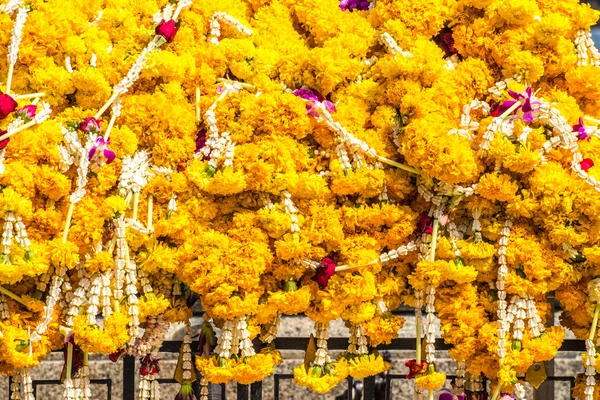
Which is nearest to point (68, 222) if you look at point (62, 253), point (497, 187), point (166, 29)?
point (62, 253)

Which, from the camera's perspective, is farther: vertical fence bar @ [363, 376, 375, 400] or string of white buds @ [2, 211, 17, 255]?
vertical fence bar @ [363, 376, 375, 400]

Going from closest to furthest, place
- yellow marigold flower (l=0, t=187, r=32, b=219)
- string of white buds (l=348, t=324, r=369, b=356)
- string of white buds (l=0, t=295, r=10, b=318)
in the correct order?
yellow marigold flower (l=0, t=187, r=32, b=219) < string of white buds (l=0, t=295, r=10, b=318) < string of white buds (l=348, t=324, r=369, b=356)

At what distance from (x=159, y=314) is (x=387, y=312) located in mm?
545

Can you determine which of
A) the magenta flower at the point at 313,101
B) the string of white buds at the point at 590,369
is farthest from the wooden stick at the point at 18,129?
the string of white buds at the point at 590,369

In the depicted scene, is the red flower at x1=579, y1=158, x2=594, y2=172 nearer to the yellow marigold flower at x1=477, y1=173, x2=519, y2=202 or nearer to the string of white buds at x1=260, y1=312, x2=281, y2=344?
the yellow marigold flower at x1=477, y1=173, x2=519, y2=202

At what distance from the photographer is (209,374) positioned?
6.74 feet

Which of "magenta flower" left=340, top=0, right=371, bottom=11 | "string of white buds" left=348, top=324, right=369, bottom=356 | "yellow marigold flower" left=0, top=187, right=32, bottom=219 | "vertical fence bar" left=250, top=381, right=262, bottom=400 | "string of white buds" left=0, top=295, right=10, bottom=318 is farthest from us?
"vertical fence bar" left=250, top=381, right=262, bottom=400

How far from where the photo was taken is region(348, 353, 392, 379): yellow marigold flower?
2.12 m

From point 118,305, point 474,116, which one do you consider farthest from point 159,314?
point 474,116

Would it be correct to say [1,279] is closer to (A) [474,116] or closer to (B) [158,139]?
(B) [158,139]

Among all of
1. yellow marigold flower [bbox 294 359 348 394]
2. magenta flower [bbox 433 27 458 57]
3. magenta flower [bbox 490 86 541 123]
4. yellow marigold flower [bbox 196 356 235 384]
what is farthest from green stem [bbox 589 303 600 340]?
yellow marigold flower [bbox 196 356 235 384]

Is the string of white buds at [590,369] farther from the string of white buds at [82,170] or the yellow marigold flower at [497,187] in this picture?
the string of white buds at [82,170]

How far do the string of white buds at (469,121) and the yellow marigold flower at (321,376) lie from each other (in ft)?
1.97

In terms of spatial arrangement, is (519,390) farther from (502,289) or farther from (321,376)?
(321,376)
